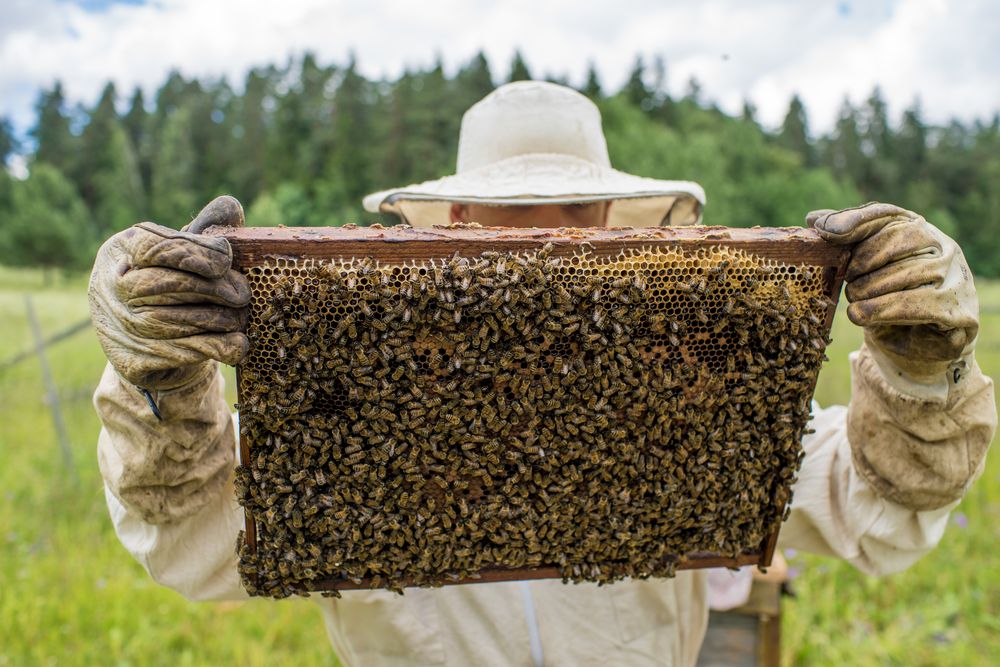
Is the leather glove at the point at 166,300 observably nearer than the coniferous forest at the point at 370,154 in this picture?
Yes

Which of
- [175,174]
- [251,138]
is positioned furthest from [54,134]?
[251,138]

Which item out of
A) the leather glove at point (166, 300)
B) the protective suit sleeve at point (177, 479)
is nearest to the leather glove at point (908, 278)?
the leather glove at point (166, 300)

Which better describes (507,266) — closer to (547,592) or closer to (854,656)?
(547,592)

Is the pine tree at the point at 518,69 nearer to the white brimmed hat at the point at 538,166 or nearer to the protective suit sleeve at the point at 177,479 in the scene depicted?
the white brimmed hat at the point at 538,166

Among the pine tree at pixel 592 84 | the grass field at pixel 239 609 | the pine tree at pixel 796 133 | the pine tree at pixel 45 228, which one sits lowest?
the pine tree at pixel 45 228

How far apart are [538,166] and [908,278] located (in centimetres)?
164

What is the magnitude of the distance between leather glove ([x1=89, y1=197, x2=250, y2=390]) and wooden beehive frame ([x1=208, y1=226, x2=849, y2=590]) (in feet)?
0.40

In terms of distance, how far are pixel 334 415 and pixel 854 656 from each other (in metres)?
5.42

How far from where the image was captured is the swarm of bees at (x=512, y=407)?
192 cm

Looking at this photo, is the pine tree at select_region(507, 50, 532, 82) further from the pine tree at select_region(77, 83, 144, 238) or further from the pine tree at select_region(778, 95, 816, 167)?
the pine tree at select_region(778, 95, 816, 167)

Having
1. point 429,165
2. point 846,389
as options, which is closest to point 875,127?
point 429,165

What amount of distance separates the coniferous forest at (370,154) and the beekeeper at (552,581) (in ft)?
83.3

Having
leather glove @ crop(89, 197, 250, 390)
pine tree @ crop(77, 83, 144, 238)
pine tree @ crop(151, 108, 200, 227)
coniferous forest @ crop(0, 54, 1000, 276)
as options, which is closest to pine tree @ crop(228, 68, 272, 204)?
coniferous forest @ crop(0, 54, 1000, 276)

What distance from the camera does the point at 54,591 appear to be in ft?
18.9
